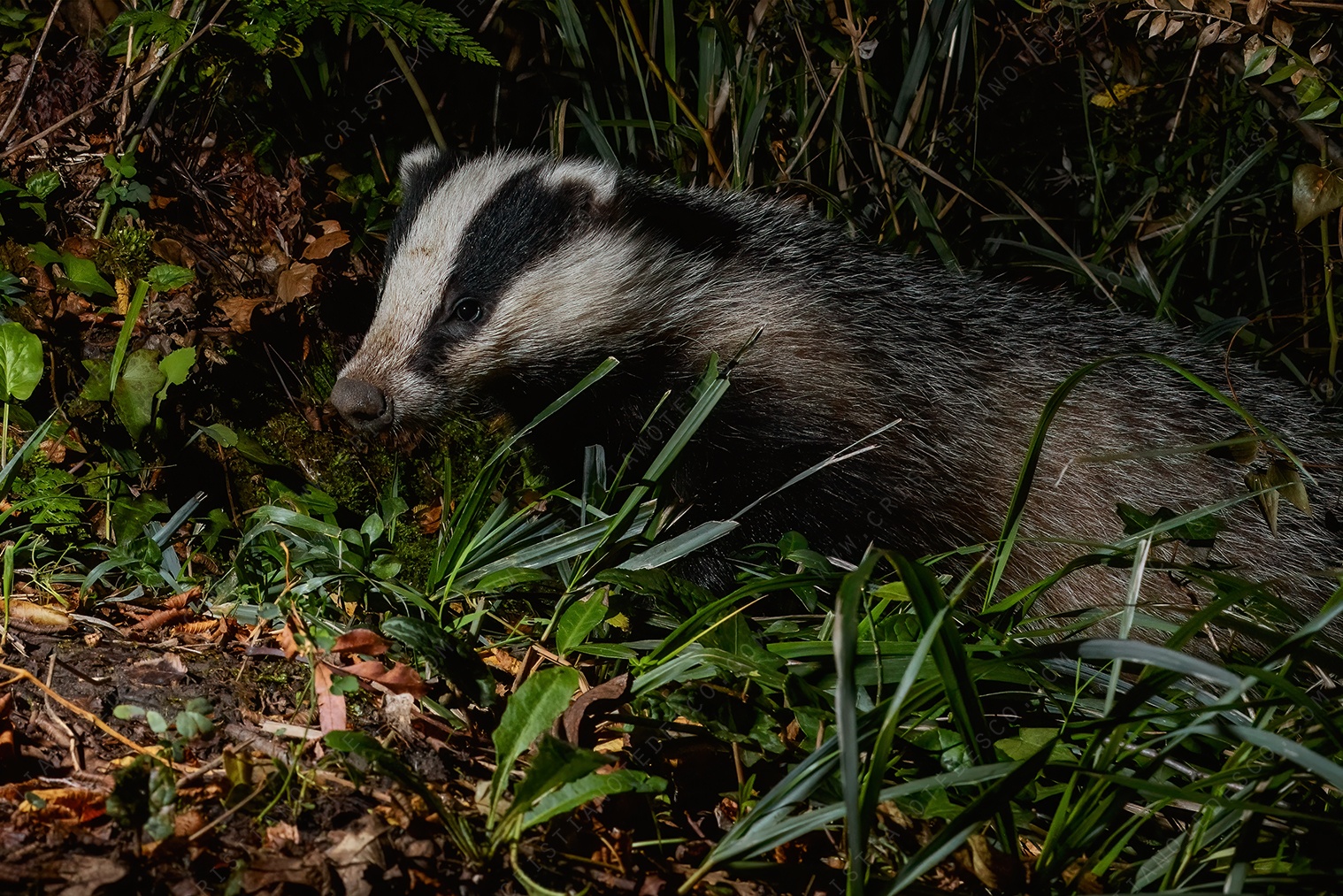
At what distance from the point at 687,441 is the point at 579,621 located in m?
0.83

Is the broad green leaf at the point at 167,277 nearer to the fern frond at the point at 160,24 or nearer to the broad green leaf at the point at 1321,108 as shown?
the fern frond at the point at 160,24

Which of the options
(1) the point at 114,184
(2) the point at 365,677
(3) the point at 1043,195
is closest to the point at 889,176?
(3) the point at 1043,195

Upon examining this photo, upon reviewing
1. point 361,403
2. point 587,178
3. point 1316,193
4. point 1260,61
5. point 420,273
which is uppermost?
point 1260,61

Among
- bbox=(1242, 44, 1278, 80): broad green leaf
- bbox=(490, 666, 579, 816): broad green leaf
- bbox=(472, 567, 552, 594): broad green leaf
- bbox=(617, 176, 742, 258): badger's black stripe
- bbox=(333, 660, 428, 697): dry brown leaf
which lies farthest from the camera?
bbox=(617, 176, 742, 258): badger's black stripe

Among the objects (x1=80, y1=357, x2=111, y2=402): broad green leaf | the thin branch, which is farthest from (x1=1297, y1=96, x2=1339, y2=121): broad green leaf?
(x1=80, y1=357, x2=111, y2=402): broad green leaf

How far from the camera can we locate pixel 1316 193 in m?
3.77

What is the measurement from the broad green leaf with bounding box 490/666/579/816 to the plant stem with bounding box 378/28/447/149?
3791 millimetres

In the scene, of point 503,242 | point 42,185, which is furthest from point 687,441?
point 42,185

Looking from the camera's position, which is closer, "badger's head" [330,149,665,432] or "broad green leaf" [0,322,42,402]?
"broad green leaf" [0,322,42,402]

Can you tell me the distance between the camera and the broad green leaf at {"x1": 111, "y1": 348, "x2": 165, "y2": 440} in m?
4.02

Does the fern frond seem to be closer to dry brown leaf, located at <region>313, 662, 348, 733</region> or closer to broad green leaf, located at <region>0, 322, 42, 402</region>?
broad green leaf, located at <region>0, 322, 42, 402</region>

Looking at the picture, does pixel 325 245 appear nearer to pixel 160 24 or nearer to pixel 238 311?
pixel 238 311

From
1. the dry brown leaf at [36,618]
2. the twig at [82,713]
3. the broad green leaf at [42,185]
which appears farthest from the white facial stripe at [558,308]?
the twig at [82,713]

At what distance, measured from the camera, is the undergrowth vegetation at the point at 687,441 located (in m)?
2.40
